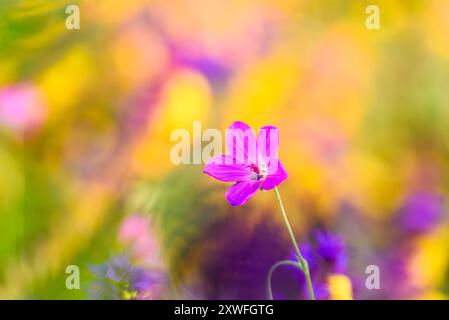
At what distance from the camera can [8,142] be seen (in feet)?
4.10

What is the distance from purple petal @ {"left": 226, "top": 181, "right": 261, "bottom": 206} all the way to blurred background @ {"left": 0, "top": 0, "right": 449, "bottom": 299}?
0.08 metres

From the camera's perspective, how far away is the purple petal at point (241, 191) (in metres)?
1.16

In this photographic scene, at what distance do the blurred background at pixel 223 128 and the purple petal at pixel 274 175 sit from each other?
113 millimetres

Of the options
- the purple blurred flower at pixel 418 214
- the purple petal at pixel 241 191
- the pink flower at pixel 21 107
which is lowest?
the purple blurred flower at pixel 418 214

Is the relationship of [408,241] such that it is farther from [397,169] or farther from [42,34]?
[42,34]

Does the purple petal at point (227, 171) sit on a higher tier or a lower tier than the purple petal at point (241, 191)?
higher

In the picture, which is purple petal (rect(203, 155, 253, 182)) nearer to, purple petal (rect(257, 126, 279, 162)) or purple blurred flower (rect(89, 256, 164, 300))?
purple petal (rect(257, 126, 279, 162))

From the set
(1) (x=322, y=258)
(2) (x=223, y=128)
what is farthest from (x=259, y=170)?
(1) (x=322, y=258)

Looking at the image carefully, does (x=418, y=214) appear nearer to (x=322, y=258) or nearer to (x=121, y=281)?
(x=322, y=258)

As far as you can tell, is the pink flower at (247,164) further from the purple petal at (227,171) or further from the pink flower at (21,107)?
the pink flower at (21,107)

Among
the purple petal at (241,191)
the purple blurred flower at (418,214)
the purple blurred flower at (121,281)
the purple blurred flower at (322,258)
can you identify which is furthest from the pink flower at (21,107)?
the purple blurred flower at (418,214)

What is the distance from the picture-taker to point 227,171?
1.17 metres

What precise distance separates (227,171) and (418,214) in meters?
0.48
